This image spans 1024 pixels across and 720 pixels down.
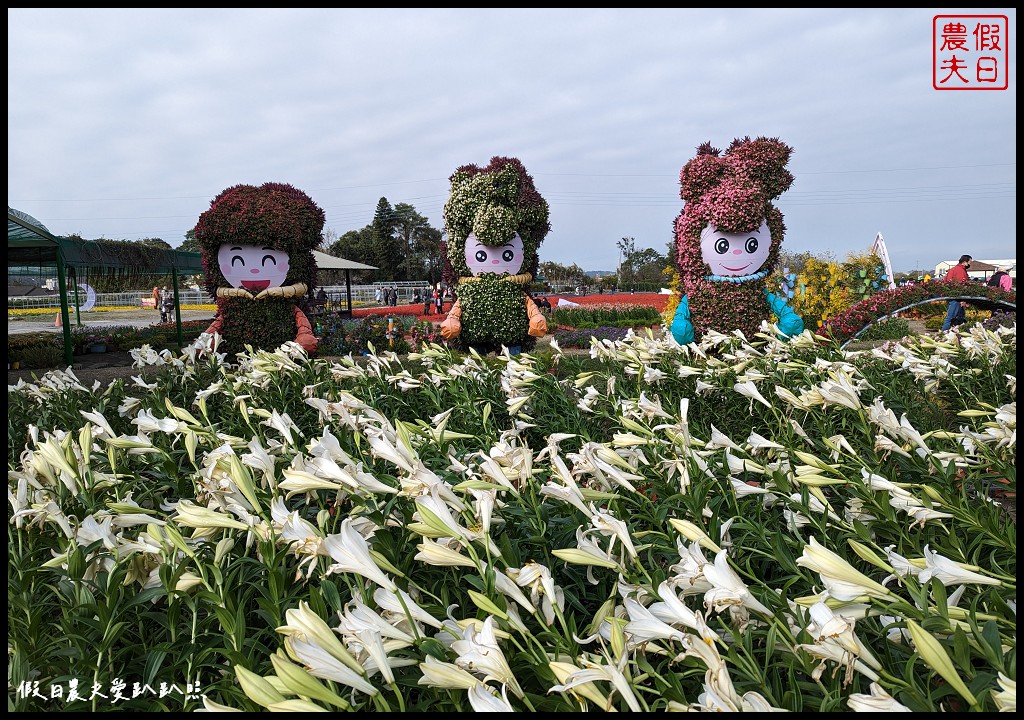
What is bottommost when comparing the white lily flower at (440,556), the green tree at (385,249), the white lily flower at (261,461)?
the white lily flower at (440,556)

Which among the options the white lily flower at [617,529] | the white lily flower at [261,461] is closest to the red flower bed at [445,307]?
the white lily flower at [261,461]

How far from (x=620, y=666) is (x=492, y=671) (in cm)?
19

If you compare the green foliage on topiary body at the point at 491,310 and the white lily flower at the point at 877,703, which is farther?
the green foliage on topiary body at the point at 491,310

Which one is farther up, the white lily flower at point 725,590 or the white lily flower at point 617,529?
the white lily flower at point 617,529

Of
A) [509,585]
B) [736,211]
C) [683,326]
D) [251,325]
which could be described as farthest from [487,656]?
[251,325]

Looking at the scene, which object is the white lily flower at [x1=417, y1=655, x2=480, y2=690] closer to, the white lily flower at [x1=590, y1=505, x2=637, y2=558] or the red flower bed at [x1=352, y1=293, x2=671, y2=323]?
the white lily flower at [x1=590, y1=505, x2=637, y2=558]

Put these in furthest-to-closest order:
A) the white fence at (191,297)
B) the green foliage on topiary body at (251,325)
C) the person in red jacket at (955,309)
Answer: the white fence at (191,297), the person in red jacket at (955,309), the green foliage on topiary body at (251,325)

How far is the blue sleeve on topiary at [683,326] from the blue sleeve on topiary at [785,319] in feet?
2.94

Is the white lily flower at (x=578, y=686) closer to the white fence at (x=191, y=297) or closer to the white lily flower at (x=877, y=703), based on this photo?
the white lily flower at (x=877, y=703)

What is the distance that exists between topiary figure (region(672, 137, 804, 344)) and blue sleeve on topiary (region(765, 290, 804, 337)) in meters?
0.01

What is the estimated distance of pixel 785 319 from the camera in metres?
6.60

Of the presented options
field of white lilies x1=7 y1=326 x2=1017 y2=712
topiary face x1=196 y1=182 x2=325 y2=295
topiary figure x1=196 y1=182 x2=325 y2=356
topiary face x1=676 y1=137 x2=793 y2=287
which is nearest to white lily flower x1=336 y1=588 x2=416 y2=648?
field of white lilies x1=7 y1=326 x2=1017 y2=712

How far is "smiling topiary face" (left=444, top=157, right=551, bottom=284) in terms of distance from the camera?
23.7 ft

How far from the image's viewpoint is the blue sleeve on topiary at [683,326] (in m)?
6.90
